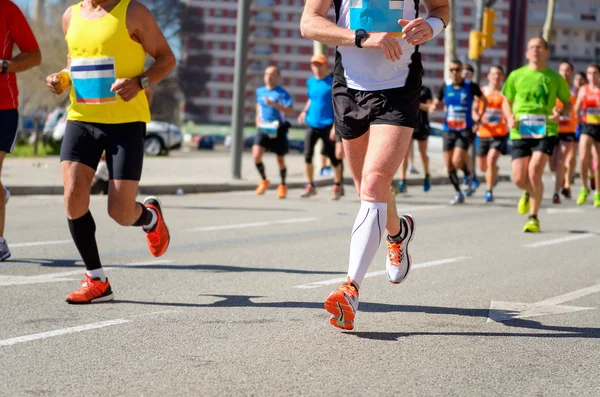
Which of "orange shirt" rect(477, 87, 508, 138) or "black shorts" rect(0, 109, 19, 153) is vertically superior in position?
"black shorts" rect(0, 109, 19, 153)

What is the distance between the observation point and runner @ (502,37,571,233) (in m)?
12.1

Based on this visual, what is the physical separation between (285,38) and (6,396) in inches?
6393

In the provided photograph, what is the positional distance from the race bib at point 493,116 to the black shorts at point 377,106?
12.4 m

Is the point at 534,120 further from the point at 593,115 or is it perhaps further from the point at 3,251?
the point at 3,251

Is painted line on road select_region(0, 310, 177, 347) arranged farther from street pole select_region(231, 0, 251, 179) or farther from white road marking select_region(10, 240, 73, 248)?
street pole select_region(231, 0, 251, 179)

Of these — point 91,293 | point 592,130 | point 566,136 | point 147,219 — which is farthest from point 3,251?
point 566,136

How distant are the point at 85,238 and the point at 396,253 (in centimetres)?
181

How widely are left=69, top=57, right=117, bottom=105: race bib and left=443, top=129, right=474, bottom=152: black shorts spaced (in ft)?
39.4

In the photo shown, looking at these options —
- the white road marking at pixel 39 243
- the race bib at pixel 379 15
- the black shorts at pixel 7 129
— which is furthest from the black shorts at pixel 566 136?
the race bib at pixel 379 15

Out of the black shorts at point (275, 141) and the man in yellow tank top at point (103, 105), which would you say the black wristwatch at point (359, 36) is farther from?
the black shorts at point (275, 141)

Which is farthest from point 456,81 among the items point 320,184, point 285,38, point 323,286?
point 285,38

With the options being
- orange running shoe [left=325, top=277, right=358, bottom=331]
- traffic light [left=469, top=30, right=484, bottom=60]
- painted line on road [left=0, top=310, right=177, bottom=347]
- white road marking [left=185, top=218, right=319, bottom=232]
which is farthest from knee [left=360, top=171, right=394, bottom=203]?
traffic light [left=469, top=30, right=484, bottom=60]

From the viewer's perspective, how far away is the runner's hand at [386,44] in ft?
18.6

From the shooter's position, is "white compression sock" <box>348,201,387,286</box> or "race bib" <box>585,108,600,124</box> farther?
"race bib" <box>585,108,600,124</box>
